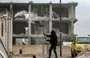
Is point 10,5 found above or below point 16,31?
above

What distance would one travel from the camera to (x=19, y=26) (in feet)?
230

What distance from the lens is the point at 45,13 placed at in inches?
2810

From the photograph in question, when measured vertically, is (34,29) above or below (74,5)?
below

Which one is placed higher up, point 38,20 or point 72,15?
point 72,15

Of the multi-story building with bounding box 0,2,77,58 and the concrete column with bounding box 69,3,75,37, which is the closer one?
the multi-story building with bounding box 0,2,77,58

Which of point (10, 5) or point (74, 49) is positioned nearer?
point (74, 49)

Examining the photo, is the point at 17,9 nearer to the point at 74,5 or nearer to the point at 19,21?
the point at 19,21

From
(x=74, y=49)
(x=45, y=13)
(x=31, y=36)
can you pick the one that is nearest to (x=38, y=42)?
(x=31, y=36)

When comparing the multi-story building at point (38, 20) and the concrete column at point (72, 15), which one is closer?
the multi-story building at point (38, 20)

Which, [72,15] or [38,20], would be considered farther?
[38,20]

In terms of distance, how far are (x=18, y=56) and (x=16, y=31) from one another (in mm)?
37693

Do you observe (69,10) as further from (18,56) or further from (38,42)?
(18,56)

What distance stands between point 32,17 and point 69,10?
696cm

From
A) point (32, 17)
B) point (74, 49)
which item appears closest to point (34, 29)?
point (32, 17)
